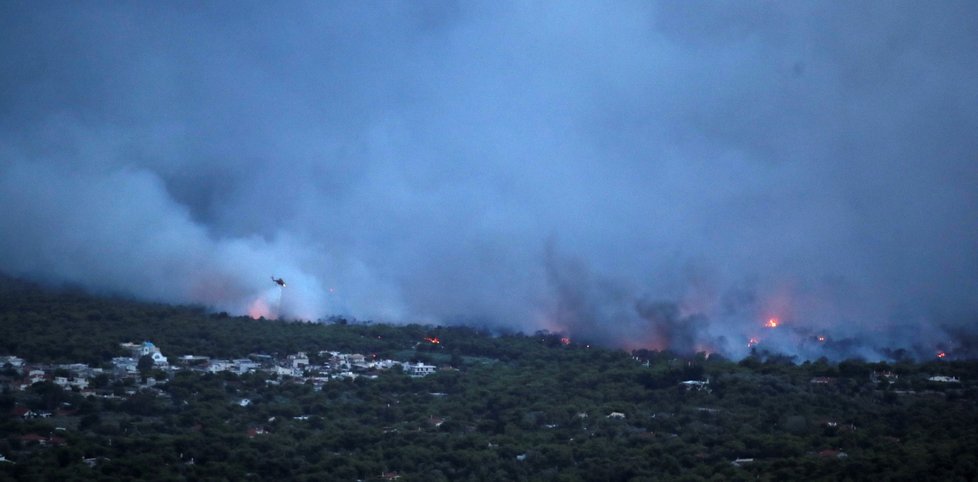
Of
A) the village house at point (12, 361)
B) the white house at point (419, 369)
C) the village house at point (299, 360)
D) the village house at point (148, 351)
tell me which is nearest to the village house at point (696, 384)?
the white house at point (419, 369)

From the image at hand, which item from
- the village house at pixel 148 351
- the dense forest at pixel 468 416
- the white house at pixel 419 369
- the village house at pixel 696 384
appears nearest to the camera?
the dense forest at pixel 468 416

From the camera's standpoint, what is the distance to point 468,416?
4200 centimetres

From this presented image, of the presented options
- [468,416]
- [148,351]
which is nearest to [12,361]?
[148,351]

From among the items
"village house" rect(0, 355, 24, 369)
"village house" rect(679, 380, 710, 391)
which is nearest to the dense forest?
"village house" rect(679, 380, 710, 391)

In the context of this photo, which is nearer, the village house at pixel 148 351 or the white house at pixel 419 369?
the village house at pixel 148 351

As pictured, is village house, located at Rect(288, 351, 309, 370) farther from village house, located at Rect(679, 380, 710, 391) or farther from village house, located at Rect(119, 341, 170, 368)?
village house, located at Rect(679, 380, 710, 391)

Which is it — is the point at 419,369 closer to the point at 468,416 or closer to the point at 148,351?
the point at 468,416

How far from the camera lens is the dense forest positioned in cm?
3450

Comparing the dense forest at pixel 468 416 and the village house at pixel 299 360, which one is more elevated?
the village house at pixel 299 360

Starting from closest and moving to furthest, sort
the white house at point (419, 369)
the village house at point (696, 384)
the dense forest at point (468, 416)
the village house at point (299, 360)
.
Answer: the dense forest at point (468, 416), the village house at point (696, 384), the village house at point (299, 360), the white house at point (419, 369)

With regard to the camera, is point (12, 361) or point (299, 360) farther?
point (299, 360)

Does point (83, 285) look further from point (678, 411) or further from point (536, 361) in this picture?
point (678, 411)

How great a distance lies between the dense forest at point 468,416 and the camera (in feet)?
113

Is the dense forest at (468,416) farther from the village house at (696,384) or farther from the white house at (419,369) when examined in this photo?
the white house at (419,369)
